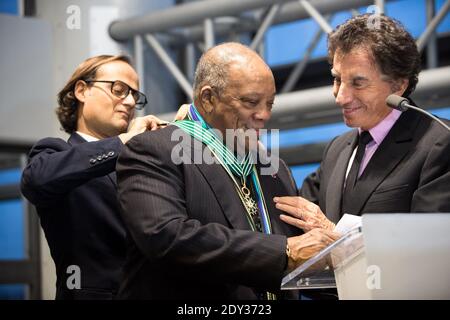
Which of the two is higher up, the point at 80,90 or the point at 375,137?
the point at 80,90

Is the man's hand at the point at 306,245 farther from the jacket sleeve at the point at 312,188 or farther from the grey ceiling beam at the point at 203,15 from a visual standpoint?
the grey ceiling beam at the point at 203,15

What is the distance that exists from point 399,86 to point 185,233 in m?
0.90

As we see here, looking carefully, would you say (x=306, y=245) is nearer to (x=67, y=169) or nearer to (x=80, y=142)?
(x=67, y=169)

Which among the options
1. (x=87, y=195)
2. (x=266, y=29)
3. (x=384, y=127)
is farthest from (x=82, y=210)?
(x=266, y=29)

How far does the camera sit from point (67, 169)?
2.62 m

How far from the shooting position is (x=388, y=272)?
191 centimetres

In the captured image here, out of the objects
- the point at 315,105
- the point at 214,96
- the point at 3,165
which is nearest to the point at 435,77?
the point at 315,105

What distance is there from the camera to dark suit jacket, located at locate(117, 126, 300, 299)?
211 cm

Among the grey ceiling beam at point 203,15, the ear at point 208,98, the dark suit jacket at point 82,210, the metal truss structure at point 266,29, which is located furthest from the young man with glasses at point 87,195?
the grey ceiling beam at point 203,15

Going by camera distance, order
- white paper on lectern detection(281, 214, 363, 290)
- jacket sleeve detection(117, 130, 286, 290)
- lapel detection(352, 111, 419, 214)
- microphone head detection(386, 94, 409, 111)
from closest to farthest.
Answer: white paper on lectern detection(281, 214, 363, 290) < jacket sleeve detection(117, 130, 286, 290) < microphone head detection(386, 94, 409, 111) < lapel detection(352, 111, 419, 214)

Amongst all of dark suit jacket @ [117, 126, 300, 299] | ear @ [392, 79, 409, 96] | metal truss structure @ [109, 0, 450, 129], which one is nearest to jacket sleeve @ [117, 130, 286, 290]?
dark suit jacket @ [117, 126, 300, 299]

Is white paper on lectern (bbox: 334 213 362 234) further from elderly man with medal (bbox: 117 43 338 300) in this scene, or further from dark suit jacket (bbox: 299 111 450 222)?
dark suit jacket (bbox: 299 111 450 222)

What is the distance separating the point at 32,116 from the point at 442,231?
3.75m

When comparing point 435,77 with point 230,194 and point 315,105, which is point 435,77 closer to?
point 315,105
